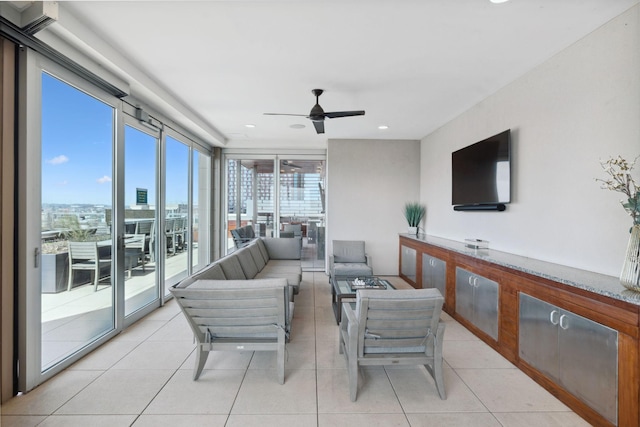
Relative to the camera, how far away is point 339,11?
2.14 metres

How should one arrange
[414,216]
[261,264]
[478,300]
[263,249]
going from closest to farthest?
1. [478,300]
2. [261,264]
3. [263,249]
4. [414,216]

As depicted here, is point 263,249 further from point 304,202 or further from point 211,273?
point 211,273

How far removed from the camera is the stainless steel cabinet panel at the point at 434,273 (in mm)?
3980

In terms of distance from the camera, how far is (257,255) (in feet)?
15.2

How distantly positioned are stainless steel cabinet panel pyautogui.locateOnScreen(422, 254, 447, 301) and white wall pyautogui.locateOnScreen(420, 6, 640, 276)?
734 mm

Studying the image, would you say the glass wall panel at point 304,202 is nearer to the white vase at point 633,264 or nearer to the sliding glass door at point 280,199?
the sliding glass door at point 280,199

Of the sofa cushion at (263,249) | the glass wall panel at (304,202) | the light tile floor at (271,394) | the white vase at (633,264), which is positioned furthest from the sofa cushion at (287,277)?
the white vase at (633,264)

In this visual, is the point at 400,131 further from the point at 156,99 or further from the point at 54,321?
the point at 54,321

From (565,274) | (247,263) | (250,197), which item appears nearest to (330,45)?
(565,274)

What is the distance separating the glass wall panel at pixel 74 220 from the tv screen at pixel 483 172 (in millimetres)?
4340

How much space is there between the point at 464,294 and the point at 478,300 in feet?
0.97

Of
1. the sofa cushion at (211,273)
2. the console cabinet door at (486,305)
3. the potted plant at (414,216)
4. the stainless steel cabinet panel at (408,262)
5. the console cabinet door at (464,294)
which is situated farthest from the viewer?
the potted plant at (414,216)

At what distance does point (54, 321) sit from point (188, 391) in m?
1.43

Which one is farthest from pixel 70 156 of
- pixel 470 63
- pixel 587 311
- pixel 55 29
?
pixel 587 311
